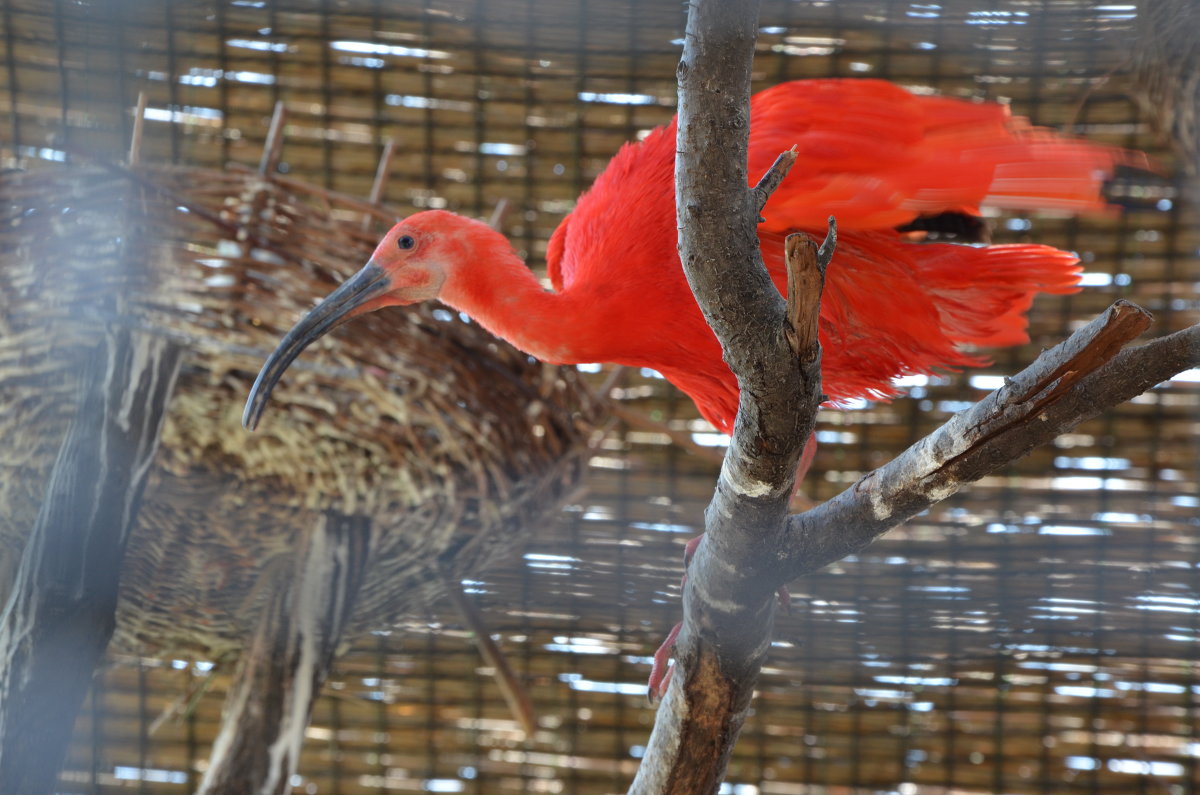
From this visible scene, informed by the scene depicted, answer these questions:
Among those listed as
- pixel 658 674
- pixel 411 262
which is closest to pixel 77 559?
pixel 411 262

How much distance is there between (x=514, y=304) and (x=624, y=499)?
730 mm

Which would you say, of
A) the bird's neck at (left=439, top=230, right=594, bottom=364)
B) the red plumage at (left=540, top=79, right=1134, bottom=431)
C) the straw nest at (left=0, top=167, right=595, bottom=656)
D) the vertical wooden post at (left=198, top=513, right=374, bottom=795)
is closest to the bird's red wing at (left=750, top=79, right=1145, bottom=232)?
the red plumage at (left=540, top=79, right=1134, bottom=431)

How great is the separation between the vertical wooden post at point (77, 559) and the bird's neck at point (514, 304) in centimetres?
34

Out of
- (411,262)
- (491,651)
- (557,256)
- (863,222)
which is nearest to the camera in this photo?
(863,222)

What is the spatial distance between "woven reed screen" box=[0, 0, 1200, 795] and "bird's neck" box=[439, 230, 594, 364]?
0.36 metres

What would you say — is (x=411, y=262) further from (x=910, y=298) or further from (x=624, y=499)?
(x=624, y=499)

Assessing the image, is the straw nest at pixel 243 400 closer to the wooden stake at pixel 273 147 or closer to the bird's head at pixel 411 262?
the wooden stake at pixel 273 147

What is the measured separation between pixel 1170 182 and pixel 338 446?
1.29 m

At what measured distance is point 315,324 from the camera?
3.59ft

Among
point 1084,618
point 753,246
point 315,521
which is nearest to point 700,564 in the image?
point 753,246

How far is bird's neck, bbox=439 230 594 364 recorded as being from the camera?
1.06m

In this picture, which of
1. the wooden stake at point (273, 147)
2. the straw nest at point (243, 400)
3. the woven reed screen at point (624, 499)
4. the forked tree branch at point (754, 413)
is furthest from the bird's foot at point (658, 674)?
the wooden stake at point (273, 147)

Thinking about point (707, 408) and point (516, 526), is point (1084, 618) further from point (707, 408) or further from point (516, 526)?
point (516, 526)

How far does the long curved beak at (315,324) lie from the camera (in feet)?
3.54
